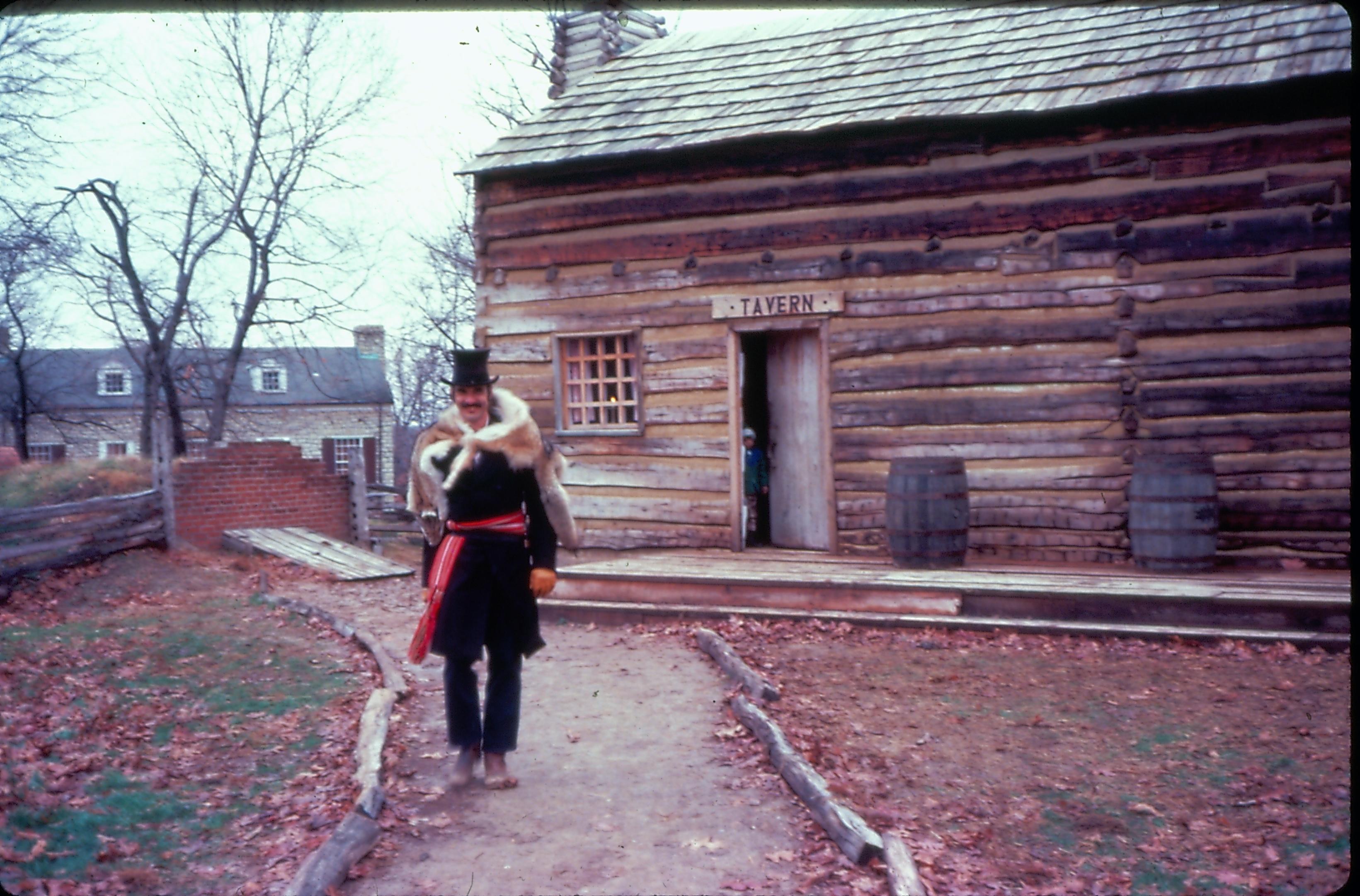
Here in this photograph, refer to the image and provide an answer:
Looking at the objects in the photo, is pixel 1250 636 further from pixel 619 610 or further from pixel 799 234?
pixel 799 234

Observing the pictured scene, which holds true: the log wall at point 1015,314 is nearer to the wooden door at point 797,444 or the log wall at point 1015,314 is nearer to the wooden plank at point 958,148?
the wooden plank at point 958,148

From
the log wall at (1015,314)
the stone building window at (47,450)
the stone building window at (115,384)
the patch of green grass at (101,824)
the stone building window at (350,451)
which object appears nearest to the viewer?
the patch of green grass at (101,824)

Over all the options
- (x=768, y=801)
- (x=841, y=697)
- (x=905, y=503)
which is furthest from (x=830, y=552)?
(x=768, y=801)

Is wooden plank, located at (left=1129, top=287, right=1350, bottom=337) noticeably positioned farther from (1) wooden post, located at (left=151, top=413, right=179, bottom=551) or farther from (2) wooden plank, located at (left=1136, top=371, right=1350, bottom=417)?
(1) wooden post, located at (left=151, top=413, right=179, bottom=551)

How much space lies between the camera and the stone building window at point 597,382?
11641mm

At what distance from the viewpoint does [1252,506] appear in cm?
913

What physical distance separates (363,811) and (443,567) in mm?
1133

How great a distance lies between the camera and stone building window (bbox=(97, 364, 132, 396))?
1608 inches

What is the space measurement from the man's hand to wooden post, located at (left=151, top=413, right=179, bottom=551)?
36.0ft

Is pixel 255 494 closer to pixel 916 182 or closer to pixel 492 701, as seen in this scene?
pixel 916 182

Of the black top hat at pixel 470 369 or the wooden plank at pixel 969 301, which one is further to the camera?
the wooden plank at pixel 969 301

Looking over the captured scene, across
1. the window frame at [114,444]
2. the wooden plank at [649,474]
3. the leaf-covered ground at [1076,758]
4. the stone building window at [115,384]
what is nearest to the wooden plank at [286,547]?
the wooden plank at [649,474]

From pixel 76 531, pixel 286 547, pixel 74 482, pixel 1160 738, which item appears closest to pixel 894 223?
pixel 1160 738

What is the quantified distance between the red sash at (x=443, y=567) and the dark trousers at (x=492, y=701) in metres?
0.16
